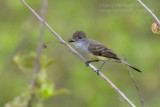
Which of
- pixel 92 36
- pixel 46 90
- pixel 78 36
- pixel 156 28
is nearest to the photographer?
pixel 156 28

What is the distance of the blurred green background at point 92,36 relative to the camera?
7758 millimetres

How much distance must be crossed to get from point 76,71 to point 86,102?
0.48 meters

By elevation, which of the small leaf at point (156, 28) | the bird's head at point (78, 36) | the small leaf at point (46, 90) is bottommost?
the small leaf at point (46, 90)

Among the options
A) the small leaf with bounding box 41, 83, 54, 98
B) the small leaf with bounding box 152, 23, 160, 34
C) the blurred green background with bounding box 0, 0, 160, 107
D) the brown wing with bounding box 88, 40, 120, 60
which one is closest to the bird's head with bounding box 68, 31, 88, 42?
the brown wing with bounding box 88, 40, 120, 60

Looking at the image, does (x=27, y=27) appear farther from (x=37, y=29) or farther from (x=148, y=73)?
(x=148, y=73)

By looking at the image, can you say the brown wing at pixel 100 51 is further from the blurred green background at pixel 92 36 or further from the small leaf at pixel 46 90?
the blurred green background at pixel 92 36

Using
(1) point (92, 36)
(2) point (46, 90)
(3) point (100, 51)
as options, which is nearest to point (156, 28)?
(2) point (46, 90)

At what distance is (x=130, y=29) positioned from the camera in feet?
27.0

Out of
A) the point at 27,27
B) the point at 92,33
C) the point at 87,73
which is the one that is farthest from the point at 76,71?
the point at 27,27

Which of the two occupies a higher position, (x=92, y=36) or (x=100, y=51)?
(x=92, y=36)

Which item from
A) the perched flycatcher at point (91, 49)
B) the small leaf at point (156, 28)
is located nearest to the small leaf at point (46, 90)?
the perched flycatcher at point (91, 49)

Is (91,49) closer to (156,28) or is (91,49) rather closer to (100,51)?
(100,51)

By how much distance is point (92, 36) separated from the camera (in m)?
8.37

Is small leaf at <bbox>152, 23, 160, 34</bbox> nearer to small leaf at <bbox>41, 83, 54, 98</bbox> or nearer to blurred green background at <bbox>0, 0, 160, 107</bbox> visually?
small leaf at <bbox>41, 83, 54, 98</bbox>
